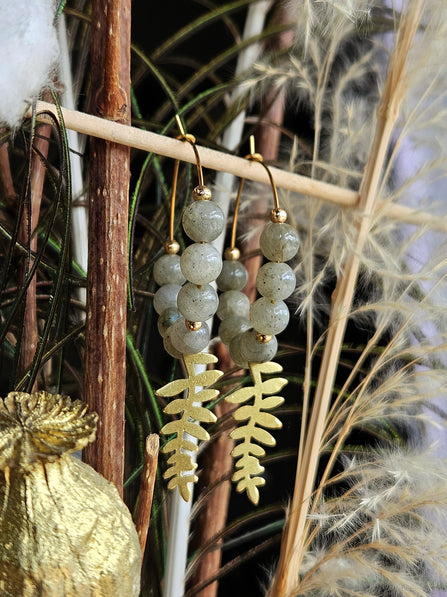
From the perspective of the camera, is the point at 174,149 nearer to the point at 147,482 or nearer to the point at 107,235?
the point at 107,235

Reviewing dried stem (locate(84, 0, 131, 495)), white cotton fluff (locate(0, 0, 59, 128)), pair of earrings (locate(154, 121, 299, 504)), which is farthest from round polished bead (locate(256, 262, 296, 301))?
white cotton fluff (locate(0, 0, 59, 128))

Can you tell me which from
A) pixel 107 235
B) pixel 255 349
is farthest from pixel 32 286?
pixel 255 349

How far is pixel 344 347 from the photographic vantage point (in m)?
0.78

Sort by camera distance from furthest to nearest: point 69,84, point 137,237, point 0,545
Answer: point 137,237 → point 69,84 → point 0,545

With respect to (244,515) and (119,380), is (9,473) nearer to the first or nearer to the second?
(119,380)

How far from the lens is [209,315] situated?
0.53 metres

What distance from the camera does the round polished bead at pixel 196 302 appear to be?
0.52m

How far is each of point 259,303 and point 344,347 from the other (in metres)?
0.26

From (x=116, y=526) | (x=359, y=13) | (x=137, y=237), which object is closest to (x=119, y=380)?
(x=116, y=526)

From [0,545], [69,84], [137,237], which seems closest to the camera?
[0,545]

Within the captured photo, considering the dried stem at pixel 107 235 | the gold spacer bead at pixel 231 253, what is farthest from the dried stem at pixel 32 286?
the gold spacer bead at pixel 231 253

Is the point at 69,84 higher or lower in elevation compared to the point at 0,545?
higher

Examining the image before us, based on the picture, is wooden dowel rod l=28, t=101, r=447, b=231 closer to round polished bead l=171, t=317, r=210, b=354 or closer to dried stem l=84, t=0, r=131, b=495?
dried stem l=84, t=0, r=131, b=495

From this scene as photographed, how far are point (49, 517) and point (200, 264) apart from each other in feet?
0.67
